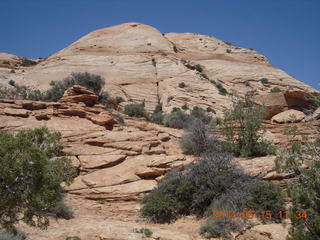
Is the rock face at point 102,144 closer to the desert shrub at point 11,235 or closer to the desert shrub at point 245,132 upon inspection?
the desert shrub at point 245,132

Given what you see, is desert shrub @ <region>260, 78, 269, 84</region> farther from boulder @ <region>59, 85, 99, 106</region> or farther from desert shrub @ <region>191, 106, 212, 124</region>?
boulder @ <region>59, 85, 99, 106</region>

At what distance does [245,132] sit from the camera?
13.5m

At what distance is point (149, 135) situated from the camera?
1398 cm

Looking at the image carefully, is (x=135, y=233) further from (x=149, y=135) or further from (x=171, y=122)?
(x=171, y=122)

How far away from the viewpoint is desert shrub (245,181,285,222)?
8766 mm

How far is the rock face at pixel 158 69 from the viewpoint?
2441cm

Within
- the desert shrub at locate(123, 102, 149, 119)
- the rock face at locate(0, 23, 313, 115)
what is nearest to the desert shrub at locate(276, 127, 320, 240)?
the desert shrub at locate(123, 102, 149, 119)

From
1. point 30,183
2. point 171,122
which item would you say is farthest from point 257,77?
point 30,183

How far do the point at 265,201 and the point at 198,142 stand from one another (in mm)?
4859

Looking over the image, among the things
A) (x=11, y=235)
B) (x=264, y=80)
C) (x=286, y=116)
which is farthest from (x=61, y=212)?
(x=264, y=80)

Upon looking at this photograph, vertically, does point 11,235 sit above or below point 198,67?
below

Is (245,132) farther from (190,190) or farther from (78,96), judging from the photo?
(78,96)

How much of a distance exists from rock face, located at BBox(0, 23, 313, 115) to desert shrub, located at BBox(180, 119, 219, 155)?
26.5 feet
